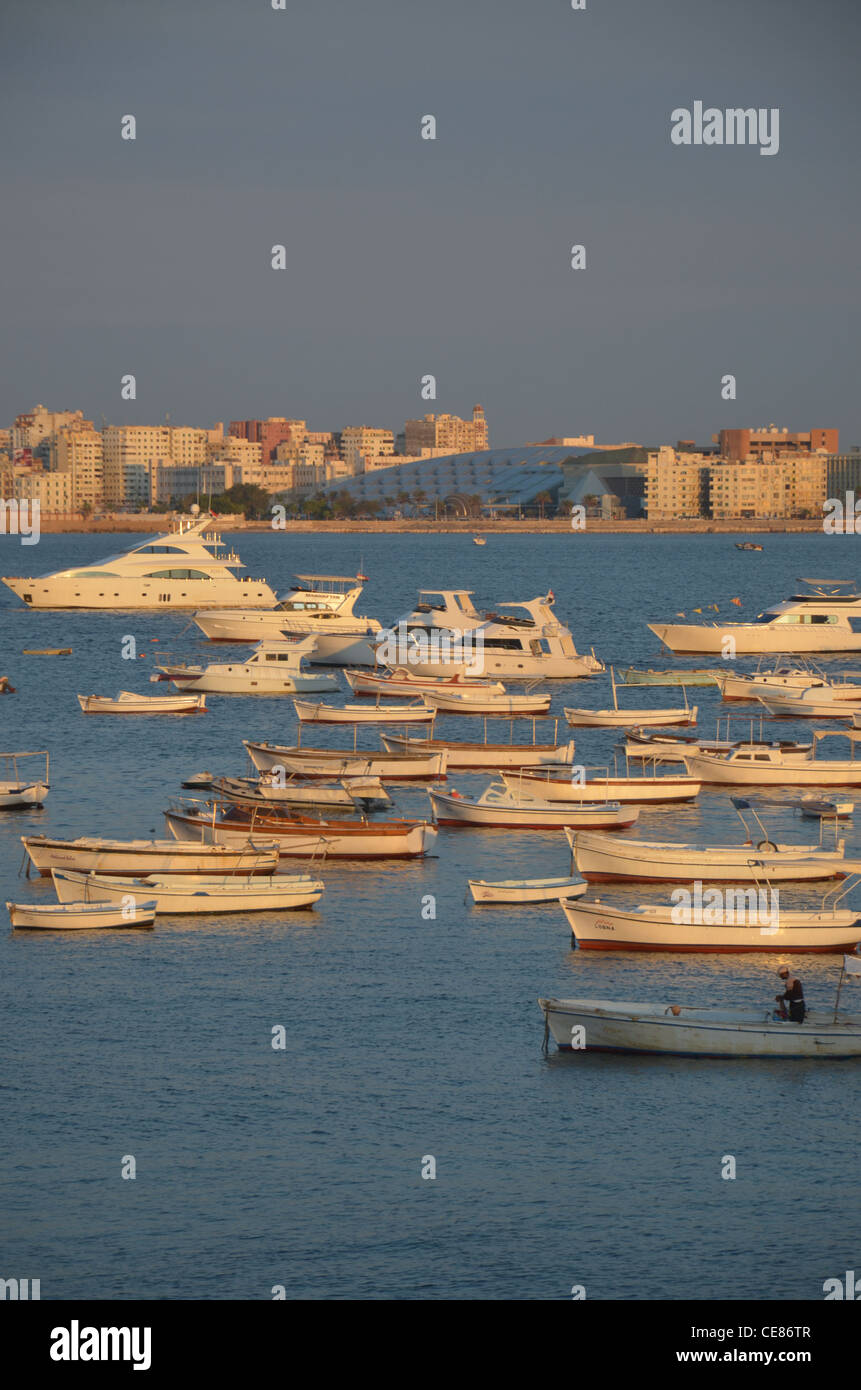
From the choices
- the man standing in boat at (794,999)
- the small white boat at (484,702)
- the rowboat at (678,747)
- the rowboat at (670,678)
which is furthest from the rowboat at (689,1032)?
the rowboat at (670,678)

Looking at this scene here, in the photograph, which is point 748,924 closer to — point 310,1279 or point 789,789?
point 310,1279

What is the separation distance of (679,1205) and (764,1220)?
968 millimetres

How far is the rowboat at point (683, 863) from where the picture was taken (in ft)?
106

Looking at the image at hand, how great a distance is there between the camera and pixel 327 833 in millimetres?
35062

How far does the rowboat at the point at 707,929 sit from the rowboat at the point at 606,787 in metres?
10.6

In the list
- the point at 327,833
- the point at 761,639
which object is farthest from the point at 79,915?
the point at 761,639

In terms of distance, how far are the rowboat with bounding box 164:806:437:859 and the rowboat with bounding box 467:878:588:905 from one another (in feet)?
10.9

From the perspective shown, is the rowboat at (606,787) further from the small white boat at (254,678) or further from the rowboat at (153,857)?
the small white boat at (254,678)

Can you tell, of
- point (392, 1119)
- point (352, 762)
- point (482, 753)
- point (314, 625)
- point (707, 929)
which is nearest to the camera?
point (392, 1119)

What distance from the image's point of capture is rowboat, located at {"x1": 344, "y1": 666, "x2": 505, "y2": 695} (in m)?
57.4

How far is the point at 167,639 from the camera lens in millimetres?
85812

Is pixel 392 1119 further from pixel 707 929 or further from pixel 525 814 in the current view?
pixel 525 814

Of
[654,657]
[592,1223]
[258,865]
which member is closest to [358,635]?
[654,657]

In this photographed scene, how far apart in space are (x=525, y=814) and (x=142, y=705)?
76.0 feet
